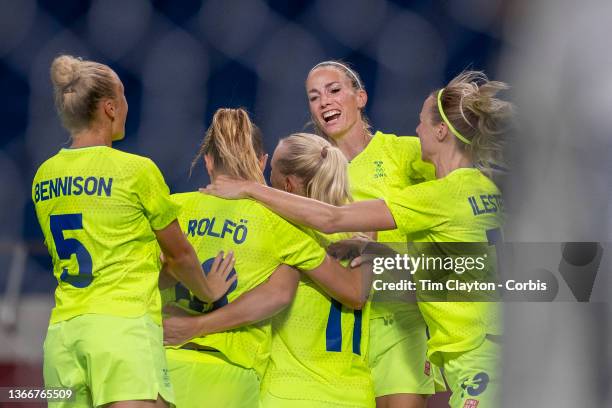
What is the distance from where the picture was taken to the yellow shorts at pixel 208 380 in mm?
1550

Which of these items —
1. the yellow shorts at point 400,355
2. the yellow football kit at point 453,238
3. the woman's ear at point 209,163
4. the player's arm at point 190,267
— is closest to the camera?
the player's arm at point 190,267

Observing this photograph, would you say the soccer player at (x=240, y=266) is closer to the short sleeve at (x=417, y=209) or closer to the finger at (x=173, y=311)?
the finger at (x=173, y=311)

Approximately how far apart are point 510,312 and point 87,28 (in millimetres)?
1229

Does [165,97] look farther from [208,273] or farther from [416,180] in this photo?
[416,180]

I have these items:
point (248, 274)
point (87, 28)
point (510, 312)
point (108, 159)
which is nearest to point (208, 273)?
point (248, 274)

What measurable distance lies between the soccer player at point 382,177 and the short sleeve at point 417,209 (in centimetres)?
15

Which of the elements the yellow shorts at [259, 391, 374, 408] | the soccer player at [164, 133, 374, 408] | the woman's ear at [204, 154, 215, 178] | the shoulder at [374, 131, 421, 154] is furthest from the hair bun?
the shoulder at [374, 131, 421, 154]

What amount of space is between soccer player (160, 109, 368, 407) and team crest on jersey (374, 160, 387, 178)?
36cm

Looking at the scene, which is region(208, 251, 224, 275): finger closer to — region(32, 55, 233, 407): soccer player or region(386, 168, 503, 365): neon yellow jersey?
region(32, 55, 233, 407): soccer player

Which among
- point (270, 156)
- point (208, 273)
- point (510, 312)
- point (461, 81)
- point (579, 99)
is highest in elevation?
point (461, 81)

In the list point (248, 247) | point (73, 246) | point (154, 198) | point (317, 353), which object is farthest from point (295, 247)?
point (73, 246)

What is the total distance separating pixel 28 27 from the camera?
1.47 m

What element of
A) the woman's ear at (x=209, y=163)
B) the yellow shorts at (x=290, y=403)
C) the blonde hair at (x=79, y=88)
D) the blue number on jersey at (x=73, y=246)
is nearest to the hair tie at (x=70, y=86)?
the blonde hair at (x=79, y=88)

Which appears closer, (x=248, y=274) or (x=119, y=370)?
(x=119, y=370)
